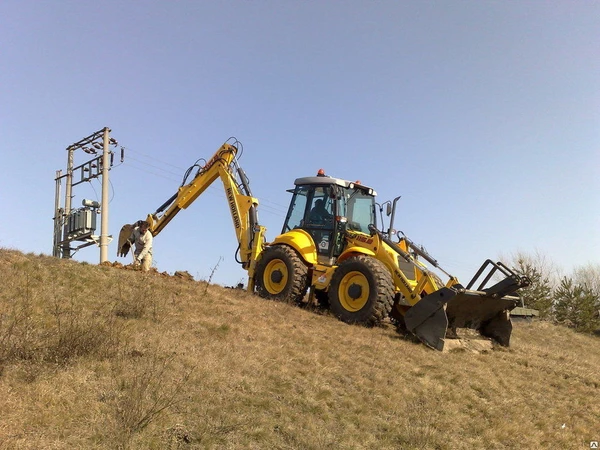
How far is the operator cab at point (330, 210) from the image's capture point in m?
12.0

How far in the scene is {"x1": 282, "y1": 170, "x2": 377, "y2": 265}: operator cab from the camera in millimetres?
11992

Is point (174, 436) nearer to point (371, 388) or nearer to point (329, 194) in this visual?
point (371, 388)

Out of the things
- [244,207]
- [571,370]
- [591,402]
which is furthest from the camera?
[244,207]

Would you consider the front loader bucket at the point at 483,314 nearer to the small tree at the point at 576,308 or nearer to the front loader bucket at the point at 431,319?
the front loader bucket at the point at 431,319

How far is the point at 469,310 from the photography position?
1049 cm

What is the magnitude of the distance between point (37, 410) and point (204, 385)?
1742 millimetres

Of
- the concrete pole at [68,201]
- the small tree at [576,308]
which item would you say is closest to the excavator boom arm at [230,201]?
the concrete pole at [68,201]

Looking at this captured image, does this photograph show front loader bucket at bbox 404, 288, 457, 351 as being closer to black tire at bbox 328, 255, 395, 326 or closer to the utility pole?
black tire at bbox 328, 255, 395, 326

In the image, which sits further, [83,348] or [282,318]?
[282,318]

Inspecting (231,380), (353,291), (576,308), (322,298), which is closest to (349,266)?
(353,291)

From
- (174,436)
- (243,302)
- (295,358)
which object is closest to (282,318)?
(243,302)

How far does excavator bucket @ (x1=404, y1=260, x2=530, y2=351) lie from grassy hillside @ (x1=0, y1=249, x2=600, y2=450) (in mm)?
393

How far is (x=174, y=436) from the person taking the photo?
4.74 metres

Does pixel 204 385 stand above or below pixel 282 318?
below
